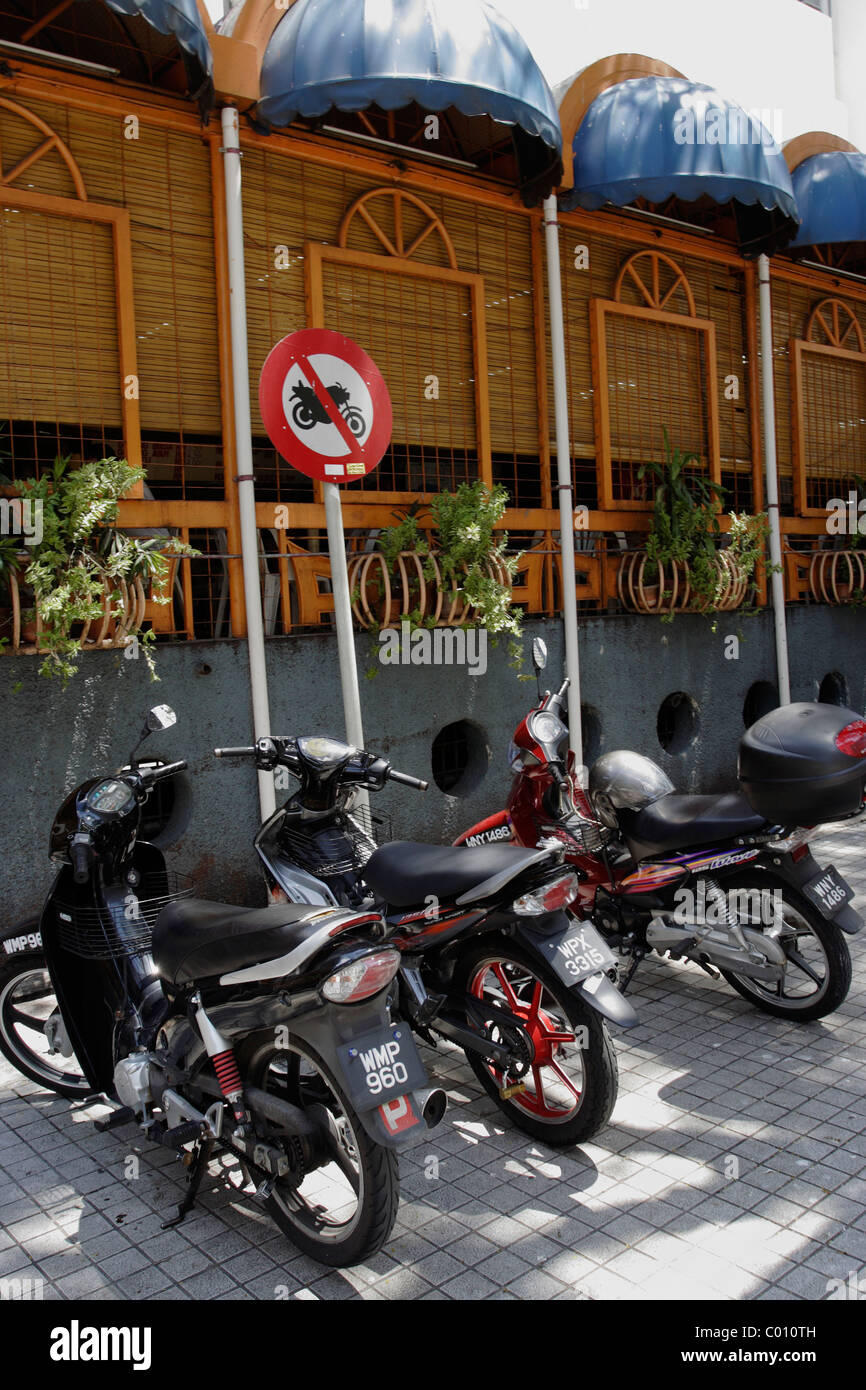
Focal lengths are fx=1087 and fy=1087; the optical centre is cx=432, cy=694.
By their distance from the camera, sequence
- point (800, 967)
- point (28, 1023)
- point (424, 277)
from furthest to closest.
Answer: point (424, 277) → point (800, 967) → point (28, 1023)

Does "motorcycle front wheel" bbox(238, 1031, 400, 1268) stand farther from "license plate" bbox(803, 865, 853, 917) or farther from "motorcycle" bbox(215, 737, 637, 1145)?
"license plate" bbox(803, 865, 853, 917)

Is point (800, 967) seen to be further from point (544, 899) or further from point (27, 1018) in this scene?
point (27, 1018)

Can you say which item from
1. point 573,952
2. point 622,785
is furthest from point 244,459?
point 573,952

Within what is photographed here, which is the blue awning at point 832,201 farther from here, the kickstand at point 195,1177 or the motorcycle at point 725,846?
the kickstand at point 195,1177

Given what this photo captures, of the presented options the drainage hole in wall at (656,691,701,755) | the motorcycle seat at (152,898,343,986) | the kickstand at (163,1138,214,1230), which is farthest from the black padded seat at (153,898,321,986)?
the drainage hole in wall at (656,691,701,755)

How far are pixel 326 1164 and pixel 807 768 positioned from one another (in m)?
2.50

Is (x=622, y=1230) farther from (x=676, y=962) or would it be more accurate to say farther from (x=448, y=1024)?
(x=676, y=962)

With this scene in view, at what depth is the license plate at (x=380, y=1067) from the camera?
2.97 m

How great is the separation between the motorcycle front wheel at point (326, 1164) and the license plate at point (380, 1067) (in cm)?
7

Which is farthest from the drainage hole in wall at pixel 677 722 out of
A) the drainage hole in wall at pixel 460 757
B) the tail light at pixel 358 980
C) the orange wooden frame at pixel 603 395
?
the tail light at pixel 358 980

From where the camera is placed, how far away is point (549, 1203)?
11.6 ft

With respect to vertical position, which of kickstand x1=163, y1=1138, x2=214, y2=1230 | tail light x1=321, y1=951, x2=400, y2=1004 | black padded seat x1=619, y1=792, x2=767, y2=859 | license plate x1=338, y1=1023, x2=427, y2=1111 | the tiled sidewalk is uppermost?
black padded seat x1=619, y1=792, x2=767, y2=859

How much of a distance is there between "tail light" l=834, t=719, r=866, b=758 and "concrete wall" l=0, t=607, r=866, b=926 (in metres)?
3.21

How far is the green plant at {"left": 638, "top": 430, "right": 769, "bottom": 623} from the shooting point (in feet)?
27.2
